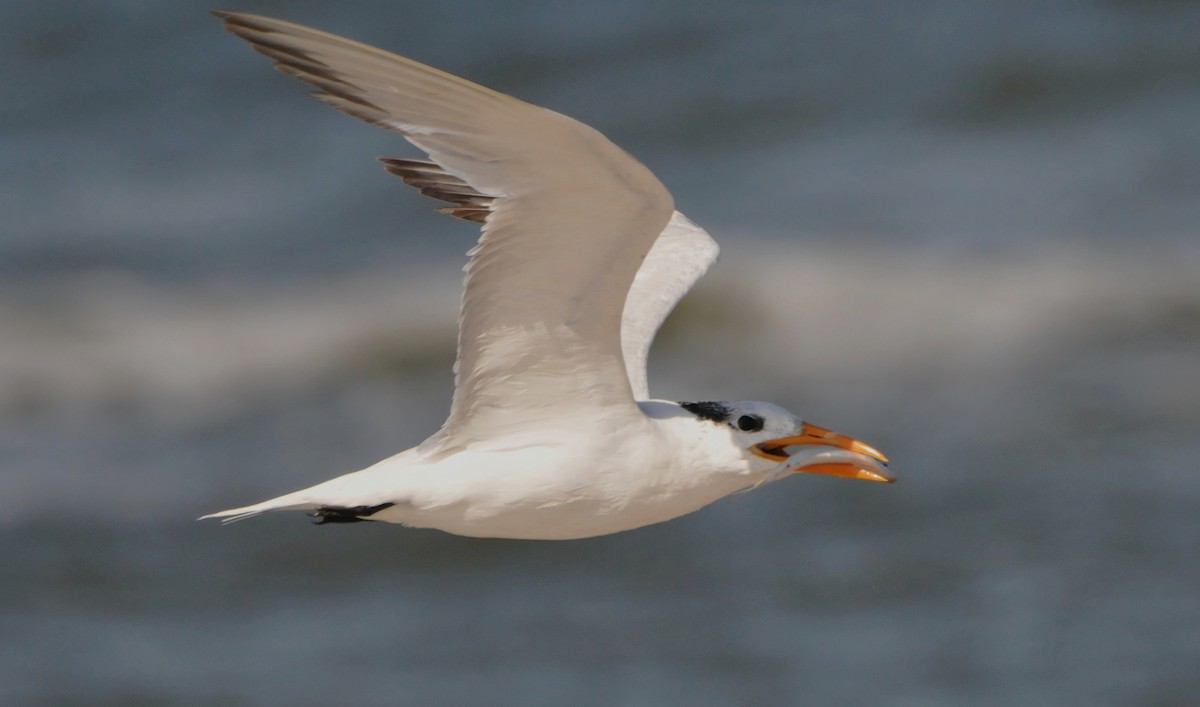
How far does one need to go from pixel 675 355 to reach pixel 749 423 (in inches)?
380

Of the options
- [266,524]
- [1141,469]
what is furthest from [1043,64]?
[266,524]

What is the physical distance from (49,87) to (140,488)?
8.12 metres

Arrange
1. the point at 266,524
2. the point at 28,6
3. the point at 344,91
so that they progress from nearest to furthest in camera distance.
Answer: the point at 344,91 → the point at 266,524 → the point at 28,6

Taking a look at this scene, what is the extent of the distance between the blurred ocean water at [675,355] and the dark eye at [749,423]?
6215 millimetres

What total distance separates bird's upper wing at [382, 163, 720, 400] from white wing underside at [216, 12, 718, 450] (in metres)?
0.19

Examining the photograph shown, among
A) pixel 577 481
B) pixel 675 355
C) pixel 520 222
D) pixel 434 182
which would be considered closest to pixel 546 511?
pixel 577 481

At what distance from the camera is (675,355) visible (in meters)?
16.3

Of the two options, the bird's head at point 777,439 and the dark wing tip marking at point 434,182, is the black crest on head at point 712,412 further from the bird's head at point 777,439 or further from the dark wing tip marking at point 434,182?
the dark wing tip marking at point 434,182

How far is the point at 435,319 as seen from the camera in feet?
57.4

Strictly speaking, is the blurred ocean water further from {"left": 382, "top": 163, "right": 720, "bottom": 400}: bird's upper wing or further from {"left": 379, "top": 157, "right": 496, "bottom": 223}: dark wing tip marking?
{"left": 379, "top": 157, "right": 496, "bottom": 223}: dark wing tip marking

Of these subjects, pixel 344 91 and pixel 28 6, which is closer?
pixel 344 91

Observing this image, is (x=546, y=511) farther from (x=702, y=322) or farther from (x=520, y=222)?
(x=702, y=322)

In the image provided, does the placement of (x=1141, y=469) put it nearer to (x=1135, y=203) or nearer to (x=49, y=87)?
(x=1135, y=203)

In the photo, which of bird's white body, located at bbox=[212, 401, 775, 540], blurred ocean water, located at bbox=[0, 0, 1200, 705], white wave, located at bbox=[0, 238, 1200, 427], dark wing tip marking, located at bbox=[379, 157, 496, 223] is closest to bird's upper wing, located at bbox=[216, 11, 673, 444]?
bird's white body, located at bbox=[212, 401, 775, 540]
